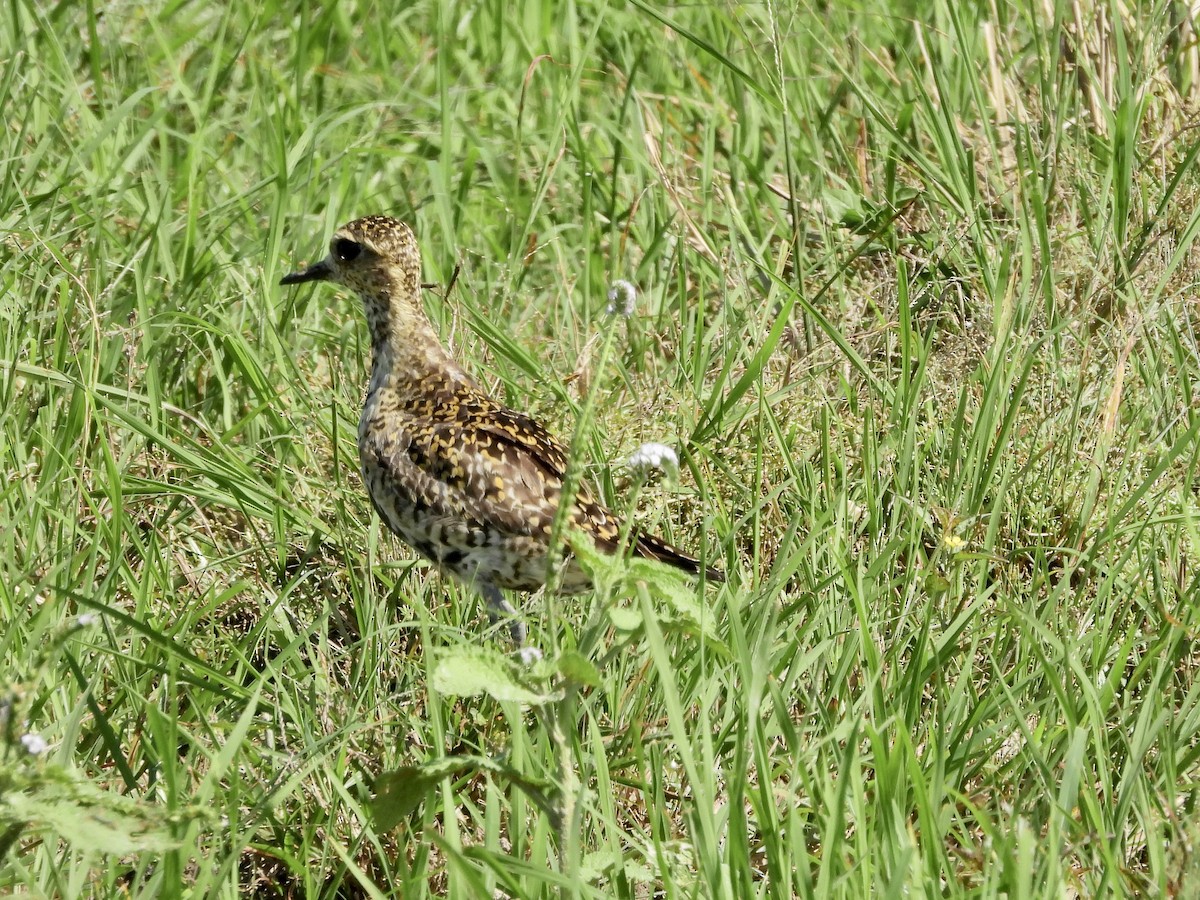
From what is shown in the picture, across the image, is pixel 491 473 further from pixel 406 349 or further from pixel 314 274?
pixel 314 274

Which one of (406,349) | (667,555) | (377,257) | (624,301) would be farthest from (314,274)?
(624,301)

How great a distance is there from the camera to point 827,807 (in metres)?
3.54

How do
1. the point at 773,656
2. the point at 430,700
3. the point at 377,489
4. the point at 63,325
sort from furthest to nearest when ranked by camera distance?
the point at 63,325, the point at 377,489, the point at 773,656, the point at 430,700

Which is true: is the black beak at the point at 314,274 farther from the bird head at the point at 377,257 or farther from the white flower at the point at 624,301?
the white flower at the point at 624,301

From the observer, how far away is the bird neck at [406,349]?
18.0 feet

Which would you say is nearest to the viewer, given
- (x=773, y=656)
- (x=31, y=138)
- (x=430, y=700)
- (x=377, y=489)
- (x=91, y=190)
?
(x=430, y=700)

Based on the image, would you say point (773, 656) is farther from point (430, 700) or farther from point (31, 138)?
point (31, 138)

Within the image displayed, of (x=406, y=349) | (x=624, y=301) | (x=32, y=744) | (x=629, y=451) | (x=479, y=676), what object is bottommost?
(x=629, y=451)

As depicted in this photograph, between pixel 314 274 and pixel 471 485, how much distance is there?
1.28 m

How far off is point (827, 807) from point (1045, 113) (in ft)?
12.2

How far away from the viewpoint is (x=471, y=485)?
4.99 m

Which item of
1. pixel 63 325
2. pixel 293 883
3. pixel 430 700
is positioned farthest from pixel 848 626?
pixel 63 325

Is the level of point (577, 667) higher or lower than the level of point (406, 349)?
higher

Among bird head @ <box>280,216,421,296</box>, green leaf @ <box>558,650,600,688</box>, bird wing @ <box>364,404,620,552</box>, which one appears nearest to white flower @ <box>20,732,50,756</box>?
green leaf @ <box>558,650,600,688</box>
